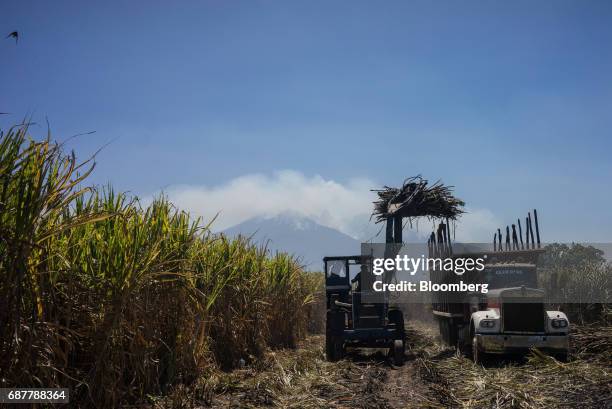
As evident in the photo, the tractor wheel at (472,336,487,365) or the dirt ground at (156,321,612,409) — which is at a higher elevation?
the tractor wheel at (472,336,487,365)

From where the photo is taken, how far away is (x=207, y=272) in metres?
11.2

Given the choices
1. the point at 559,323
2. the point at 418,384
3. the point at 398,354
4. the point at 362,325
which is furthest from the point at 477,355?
the point at 418,384

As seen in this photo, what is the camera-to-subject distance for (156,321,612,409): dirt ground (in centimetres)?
845

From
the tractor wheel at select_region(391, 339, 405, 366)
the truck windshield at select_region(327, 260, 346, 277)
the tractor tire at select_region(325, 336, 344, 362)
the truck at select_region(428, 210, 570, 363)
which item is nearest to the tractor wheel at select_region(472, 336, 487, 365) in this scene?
the truck at select_region(428, 210, 570, 363)

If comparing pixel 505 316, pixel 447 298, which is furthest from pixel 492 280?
pixel 447 298

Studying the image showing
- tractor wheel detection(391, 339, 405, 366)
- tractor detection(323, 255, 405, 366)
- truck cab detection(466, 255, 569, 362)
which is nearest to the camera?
truck cab detection(466, 255, 569, 362)

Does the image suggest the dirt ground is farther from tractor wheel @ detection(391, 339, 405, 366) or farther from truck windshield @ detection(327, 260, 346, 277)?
truck windshield @ detection(327, 260, 346, 277)

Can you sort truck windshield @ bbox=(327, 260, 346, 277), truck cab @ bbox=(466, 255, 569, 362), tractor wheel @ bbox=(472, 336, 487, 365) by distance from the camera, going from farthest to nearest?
1. truck windshield @ bbox=(327, 260, 346, 277)
2. tractor wheel @ bbox=(472, 336, 487, 365)
3. truck cab @ bbox=(466, 255, 569, 362)

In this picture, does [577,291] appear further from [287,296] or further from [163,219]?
[163,219]

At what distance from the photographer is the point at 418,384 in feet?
34.6

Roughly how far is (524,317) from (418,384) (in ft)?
12.7

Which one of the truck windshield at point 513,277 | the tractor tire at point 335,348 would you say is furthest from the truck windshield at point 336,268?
the truck windshield at point 513,277

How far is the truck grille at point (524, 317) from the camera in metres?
12.8

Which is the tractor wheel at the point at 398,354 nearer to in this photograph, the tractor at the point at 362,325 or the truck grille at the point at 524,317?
the tractor at the point at 362,325
